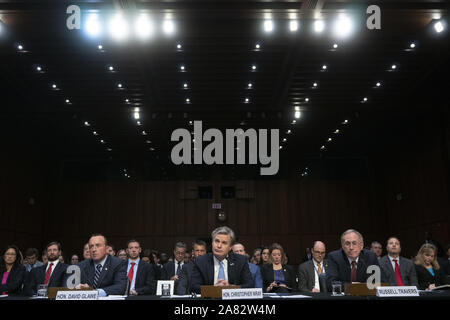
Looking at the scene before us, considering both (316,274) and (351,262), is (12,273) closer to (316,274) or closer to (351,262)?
(316,274)

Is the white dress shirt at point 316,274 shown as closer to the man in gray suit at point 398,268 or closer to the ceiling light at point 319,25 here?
the man in gray suit at point 398,268

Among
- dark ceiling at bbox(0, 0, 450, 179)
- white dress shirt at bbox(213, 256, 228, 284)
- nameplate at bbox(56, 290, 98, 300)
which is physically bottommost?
nameplate at bbox(56, 290, 98, 300)

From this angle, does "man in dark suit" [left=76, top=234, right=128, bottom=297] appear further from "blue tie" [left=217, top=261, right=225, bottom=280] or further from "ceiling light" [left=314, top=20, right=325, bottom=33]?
"ceiling light" [left=314, top=20, right=325, bottom=33]

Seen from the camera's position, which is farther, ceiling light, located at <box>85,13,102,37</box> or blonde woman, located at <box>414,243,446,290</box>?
ceiling light, located at <box>85,13,102,37</box>

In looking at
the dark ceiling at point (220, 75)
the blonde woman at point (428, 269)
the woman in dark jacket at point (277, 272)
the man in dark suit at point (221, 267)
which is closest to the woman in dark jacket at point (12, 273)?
the man in dark suit at point (221, 267)

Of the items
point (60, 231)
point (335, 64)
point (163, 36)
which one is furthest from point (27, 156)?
point (335, 64)

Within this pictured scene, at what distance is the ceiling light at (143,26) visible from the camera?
27.3 feet

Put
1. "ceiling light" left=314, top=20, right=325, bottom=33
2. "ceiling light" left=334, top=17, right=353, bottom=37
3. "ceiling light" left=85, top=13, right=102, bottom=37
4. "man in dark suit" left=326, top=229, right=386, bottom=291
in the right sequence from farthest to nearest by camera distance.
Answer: "ceiling light" left=314, top=20, right=325, bottom=33
"ceiling light" left=334, top=17, right=353, bottom=37
"ceiling light" left=85, top=13, right=102, bottom=37
"man in dark suit" left=326, top=229, right=386, bottom=291

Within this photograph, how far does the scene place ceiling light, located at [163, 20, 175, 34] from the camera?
27.8 ft

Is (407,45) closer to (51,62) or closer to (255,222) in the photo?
(51,62)

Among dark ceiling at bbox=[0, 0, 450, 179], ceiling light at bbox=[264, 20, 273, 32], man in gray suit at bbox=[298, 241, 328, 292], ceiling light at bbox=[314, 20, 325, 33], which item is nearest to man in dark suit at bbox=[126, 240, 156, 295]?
man in gray suit at bbox=[298, 241, 328, 292]

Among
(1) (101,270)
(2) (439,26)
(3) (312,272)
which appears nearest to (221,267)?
(1) (101,270)

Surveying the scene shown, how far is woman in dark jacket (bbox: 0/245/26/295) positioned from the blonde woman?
5.29 m

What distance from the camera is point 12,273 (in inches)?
213
